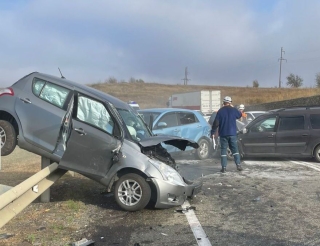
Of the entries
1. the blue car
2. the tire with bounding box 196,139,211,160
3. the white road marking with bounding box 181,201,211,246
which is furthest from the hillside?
the white road marking with bounding box 181,201,211,246

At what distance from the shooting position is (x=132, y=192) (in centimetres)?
645

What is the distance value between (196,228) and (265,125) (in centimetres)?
749

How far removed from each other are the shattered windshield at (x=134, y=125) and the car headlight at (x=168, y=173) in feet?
2.10

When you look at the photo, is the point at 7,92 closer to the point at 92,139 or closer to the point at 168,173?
the point at 92,139

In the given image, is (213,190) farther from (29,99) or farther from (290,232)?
(29,99)

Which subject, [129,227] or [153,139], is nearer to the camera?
[129,227]

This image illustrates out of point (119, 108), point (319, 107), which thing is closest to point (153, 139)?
point (119, 108)

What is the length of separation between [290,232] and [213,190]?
2739 mm

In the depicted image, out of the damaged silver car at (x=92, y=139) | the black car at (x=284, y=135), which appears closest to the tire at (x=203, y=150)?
the black car at (x=284, y=135)

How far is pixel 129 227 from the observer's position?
5703 mm

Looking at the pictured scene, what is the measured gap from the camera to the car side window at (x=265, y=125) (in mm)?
12305

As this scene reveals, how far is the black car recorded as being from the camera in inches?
462

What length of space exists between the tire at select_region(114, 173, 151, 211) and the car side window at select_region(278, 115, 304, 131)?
7.02m

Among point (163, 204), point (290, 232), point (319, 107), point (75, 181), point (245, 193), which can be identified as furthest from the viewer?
point (319, 107)
